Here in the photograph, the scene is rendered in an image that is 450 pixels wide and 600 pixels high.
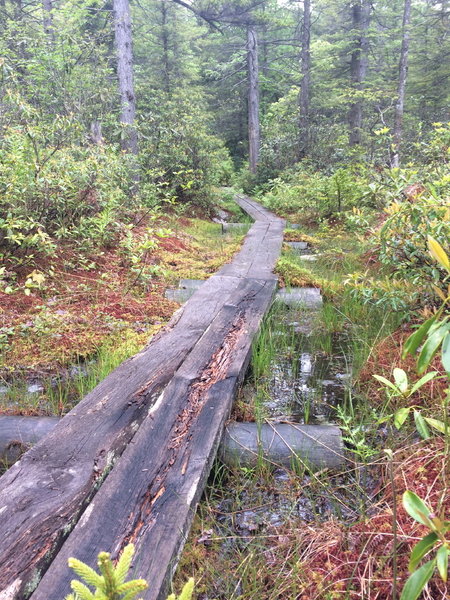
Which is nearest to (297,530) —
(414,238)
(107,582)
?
(107,582)

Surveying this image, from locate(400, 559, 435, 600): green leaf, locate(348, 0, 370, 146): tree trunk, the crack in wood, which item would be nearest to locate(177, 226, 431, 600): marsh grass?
the crack in wood

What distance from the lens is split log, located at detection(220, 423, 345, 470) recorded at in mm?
2217

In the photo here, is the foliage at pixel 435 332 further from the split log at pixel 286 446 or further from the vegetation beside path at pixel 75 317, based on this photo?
the vegetation beside path at pixel 75 317

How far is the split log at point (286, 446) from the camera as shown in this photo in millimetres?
2217

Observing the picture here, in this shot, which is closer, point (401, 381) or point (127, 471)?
point (401, 381)

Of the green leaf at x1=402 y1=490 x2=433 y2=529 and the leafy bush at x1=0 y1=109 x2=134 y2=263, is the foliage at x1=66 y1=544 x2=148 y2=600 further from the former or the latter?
the leafy bush at x1=0 y1=109 x2=134 y2=263

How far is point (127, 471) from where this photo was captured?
1.78m

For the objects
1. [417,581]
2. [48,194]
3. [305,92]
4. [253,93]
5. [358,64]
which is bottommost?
[417,581]

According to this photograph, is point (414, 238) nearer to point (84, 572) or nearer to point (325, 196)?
point (84, 572)

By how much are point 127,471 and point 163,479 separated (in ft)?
0.52

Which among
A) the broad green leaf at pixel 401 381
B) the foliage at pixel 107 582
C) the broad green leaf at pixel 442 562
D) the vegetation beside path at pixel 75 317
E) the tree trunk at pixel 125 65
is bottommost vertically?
the vegetation beside path at pixel 75 317

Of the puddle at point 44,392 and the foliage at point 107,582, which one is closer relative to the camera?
the foliage at point 107,582

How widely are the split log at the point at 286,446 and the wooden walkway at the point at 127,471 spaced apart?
183mm

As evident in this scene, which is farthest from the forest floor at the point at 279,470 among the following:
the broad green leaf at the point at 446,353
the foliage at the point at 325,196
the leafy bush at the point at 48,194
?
the foliage at the point at 325,196
